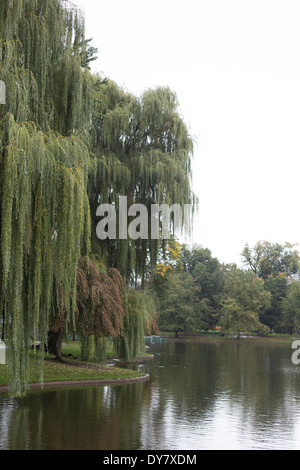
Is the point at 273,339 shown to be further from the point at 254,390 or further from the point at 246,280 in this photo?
the point at 254,390

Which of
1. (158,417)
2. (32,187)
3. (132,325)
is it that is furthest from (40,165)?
(132,325)

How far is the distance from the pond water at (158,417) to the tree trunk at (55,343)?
13.4ft

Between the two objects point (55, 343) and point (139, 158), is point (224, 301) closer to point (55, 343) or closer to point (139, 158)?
point (55, 343)

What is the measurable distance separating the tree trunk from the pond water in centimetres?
410

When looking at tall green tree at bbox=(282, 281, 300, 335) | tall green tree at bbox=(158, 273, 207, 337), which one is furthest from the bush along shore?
tall green tree at bbox=(282, 281, 300, 335)

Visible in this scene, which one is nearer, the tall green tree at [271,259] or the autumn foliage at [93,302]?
the autumn foliage at [93,302]

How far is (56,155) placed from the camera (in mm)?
11977

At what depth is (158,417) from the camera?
14500mm

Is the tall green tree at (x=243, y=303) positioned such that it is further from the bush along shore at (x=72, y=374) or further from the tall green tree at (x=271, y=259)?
the bush along shore at (x=72, y=374)

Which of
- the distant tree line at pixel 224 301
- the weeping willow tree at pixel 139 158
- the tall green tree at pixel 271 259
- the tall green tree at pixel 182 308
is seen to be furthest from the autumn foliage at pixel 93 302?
the tall green tree at pixel 271 259

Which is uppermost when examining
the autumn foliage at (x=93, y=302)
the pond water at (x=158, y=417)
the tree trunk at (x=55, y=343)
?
the autumn foliage at (x=93, y=302)

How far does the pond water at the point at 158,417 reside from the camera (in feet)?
37.4

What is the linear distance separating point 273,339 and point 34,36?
204ft

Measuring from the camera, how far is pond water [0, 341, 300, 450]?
11398 mm
